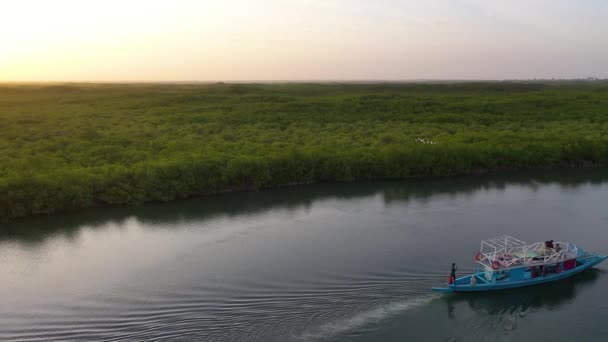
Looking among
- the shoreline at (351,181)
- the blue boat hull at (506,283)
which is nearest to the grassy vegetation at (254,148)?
the shoreline at (351,181)

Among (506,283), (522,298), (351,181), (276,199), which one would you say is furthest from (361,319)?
(351,181)

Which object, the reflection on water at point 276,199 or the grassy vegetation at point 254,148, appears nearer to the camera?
the reflection on water at point 276,199

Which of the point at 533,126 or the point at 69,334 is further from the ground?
the point at 533,126

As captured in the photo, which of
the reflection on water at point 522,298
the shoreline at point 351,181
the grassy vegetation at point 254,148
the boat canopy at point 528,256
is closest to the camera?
the reflection on water at point 522,298

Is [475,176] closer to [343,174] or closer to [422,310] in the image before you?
[343,174]

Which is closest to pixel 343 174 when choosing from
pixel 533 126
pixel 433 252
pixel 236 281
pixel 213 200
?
pixel 213 200

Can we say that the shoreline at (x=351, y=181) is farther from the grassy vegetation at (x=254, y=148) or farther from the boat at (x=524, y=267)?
the boat at (x=524, y=267)

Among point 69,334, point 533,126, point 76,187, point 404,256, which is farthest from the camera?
point 533,126

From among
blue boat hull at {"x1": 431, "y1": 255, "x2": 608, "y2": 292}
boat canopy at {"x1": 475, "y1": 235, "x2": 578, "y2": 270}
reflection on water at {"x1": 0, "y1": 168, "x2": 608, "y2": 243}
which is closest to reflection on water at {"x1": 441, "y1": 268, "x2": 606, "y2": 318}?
blue boat hull at {"x1": 431, "y1": 255, "x2": 608, "y2": 292}

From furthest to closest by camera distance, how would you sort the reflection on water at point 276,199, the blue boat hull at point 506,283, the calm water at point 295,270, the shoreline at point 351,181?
1. the shoreline at point 351,181
2. the reflection on water at point 276,199
3. the blue boat hull at point 506,283
4. the calm water at point 295,270
